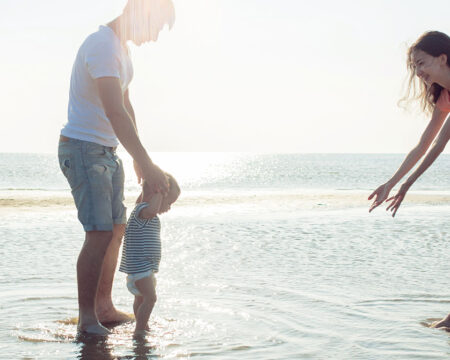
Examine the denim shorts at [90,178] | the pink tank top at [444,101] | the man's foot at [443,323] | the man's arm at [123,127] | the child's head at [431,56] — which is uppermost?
the child's head at [431,56]

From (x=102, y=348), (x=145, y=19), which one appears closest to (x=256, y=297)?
(x=102, y=348)

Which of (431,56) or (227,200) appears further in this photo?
(227,200)

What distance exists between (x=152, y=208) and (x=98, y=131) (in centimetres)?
57

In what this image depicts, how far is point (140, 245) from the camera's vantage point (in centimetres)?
408

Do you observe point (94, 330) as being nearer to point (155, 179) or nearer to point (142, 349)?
point (142, 349)

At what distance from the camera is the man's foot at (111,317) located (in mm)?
4348

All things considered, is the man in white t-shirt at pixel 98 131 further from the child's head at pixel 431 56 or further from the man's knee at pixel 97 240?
the child's head at pixel 431 56

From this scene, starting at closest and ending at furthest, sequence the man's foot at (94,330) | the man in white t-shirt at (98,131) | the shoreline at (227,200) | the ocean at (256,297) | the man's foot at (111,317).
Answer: the ocean at (256,297), the man in white t-shirt at (98,131), the man's foot at (94,330), the man's foot at (111,317), the shoreline at (227,200)

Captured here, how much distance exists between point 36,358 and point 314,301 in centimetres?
217

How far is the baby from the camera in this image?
4020 millimetres

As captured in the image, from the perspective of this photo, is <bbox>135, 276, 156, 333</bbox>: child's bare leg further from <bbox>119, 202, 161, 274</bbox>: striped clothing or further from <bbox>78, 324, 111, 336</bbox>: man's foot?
<bbox>78, 324, 111, 336</bbox>: man's foot

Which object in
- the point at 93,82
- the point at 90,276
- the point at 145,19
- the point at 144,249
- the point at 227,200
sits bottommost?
the point at 227,200

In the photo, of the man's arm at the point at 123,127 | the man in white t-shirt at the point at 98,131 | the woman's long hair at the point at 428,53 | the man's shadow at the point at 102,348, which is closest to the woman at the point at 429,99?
the woman's long hair at the point at 428,53

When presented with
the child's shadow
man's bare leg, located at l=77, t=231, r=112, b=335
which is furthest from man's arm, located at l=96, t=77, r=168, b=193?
the child's shadow
